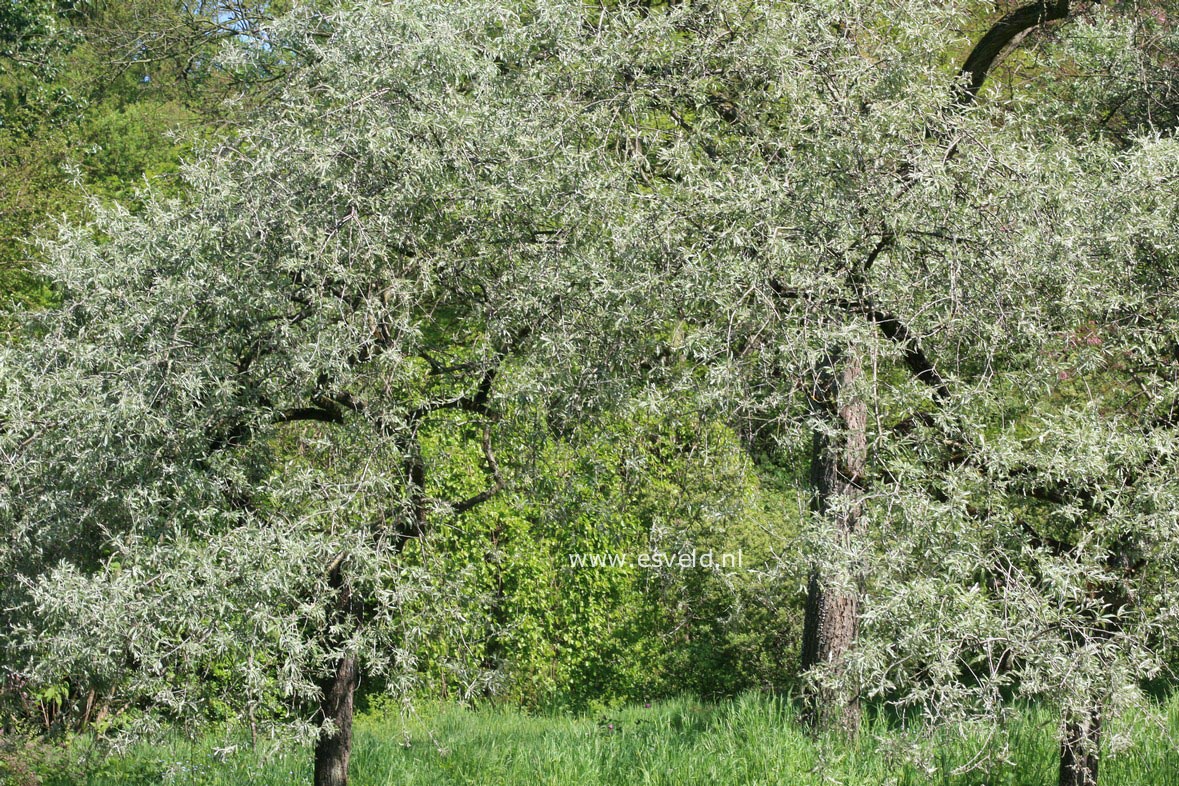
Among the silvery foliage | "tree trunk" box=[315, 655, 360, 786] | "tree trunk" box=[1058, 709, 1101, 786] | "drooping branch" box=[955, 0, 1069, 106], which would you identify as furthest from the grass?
"drooping branch" box=[955, 0, 1069, 106]

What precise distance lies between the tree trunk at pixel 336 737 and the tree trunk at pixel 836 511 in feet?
8.41

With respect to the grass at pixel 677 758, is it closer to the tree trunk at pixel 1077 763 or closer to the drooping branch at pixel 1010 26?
the tree trunk at pixel 1077 763

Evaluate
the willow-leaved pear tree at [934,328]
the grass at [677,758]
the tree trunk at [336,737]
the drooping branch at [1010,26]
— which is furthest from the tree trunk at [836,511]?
the drooping branch at [1010,26]

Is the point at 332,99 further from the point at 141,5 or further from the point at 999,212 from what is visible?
the point at 141,5

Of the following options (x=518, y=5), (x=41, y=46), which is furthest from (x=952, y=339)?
(x=41, y=46)

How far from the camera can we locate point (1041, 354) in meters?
5.43

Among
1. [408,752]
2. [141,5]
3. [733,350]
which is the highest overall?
[141,5]

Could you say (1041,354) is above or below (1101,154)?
below

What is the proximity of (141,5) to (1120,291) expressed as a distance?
53.9 ft

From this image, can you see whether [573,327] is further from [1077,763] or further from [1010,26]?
[1010,26]

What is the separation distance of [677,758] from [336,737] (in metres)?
1.97

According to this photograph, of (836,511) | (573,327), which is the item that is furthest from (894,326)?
(573,327)

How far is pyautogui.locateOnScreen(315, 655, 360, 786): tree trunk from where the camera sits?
6125mm

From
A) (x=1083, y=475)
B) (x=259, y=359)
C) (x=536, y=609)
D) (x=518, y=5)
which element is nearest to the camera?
(x=1083, y=475)
